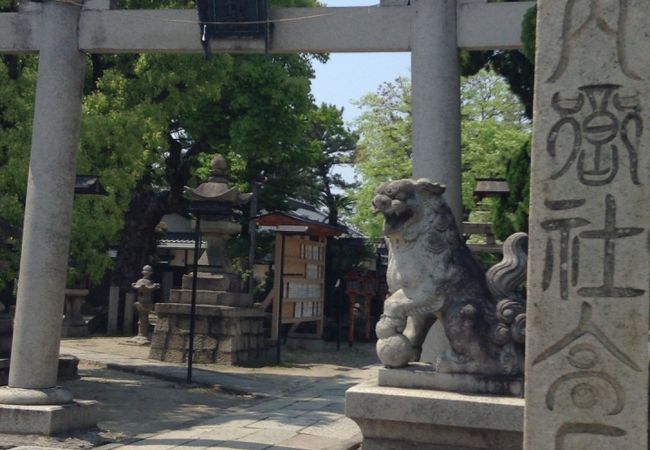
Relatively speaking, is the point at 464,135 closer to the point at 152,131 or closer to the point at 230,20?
the point at 152,131

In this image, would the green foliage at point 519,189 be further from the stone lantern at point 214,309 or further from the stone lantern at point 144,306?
the stone lantern at point 144,306

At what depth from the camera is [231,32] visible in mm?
8148

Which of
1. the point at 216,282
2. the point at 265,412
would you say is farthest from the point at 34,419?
the point at 216,282

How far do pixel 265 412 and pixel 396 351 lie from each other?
496 cm

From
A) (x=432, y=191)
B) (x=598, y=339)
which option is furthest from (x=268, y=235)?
(x=598, y=339)

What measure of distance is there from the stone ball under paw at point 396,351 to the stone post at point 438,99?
2.36m

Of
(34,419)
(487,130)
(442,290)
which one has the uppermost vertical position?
(487,130)

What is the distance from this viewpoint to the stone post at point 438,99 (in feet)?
24.5

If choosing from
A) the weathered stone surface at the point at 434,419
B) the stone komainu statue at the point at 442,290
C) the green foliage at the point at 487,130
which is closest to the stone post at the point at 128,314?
the green foliage at the point at 487,130

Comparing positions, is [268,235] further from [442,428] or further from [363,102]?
[442,428]

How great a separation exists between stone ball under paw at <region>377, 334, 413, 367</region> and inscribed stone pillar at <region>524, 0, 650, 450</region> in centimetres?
168

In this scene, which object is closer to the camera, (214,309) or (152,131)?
(152,131)

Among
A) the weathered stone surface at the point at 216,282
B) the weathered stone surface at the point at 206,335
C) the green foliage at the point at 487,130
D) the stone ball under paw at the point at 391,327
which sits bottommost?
the weathered stone surface at the point at 206,335

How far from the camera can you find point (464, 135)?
2420cm
